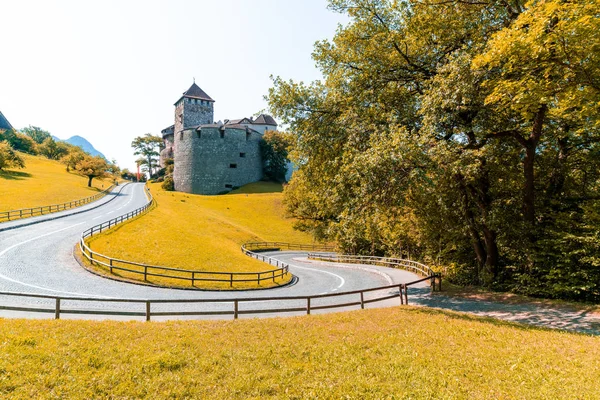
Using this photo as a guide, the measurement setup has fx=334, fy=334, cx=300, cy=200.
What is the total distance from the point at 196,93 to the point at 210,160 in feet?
80.0

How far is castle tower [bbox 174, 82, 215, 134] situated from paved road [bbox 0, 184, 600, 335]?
67.4 m

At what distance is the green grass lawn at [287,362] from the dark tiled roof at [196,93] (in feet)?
310

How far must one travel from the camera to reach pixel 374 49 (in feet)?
53.5

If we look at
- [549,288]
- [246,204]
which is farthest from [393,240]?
[246,204]

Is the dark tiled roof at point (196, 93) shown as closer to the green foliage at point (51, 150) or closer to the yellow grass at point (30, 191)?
the yellow grass at point (30, 191)

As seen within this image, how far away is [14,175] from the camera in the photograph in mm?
64188

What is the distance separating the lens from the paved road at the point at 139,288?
1254 centimetres

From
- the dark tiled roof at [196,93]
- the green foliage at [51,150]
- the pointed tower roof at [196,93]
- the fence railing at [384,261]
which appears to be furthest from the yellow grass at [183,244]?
the green foliage at [51,150]

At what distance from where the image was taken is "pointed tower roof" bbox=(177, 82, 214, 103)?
9436 centimetres

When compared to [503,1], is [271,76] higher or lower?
lower

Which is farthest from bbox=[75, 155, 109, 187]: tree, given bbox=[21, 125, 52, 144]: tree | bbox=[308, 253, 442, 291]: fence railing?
bbox=[21, 125, 52, 144]: tree

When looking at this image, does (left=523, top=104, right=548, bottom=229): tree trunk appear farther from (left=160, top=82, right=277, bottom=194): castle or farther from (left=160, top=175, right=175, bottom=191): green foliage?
(left=160, top=175, right=175, bottom=191): green foliage

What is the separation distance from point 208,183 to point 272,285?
2667 inches

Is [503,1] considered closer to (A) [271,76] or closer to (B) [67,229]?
(A) [271,76]
